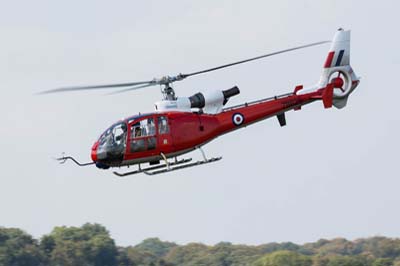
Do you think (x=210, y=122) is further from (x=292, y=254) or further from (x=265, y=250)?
(x=265, y=250)

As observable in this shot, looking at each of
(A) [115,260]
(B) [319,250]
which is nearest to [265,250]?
(B) [319,250]

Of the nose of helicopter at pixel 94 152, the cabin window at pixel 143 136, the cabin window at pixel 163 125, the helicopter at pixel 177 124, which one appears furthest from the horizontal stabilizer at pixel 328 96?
the nose of helicopter at pixel 94 152

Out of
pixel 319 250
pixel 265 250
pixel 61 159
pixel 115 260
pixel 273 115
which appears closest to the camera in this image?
pixel 61 159

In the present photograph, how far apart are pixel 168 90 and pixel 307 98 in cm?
516

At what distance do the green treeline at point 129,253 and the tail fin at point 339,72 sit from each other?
143 feet

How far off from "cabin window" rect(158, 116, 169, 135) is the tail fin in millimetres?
6297

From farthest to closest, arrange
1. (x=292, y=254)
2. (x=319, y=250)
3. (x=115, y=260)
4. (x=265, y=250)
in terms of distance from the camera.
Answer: (x=319, y=250) < (x=265, y=250) < (x=115, y=260) < (x=292, y=254)

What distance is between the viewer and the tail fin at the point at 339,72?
42.3 metres

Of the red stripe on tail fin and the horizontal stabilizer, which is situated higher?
the red stripe on tail fin

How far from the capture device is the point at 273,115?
135 feet

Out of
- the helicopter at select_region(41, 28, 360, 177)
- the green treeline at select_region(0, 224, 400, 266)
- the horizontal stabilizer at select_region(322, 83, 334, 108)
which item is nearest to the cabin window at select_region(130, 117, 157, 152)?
the helicopter at select_region(41, 28, 360, 177)

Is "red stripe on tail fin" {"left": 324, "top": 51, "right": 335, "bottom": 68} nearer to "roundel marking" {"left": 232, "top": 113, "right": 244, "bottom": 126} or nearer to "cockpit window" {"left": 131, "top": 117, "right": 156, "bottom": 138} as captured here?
"roundel marking" {"left": 232, "top": 113, "right": 244, "bottom": 126}

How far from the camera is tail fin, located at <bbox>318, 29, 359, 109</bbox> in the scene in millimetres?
42312

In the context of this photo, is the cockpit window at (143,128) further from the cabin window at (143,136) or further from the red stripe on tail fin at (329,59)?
the red stripe on tail fin at (329,59)
